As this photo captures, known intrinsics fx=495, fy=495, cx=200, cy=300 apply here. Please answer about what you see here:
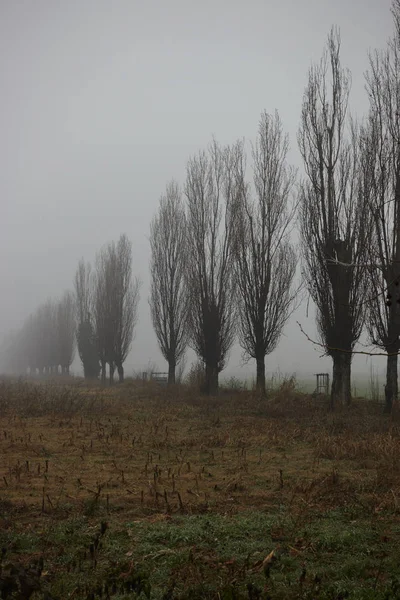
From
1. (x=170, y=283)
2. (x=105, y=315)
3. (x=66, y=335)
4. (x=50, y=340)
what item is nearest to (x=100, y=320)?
(x=105, y=315)

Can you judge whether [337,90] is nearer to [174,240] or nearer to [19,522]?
[174,240]

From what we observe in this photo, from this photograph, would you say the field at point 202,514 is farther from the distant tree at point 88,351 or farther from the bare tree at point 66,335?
the bare tree at point 66,335

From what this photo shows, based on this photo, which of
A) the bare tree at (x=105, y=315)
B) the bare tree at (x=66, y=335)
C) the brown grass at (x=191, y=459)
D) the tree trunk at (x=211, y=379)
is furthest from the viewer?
the bare tree at (x=66, y=335)

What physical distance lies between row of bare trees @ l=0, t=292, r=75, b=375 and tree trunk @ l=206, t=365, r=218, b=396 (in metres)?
31.7

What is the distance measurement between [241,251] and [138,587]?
654 inches

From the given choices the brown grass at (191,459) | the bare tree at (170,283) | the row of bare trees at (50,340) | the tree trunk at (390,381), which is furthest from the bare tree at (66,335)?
the tree trunk at (390,381)

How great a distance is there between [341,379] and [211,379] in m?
6.42

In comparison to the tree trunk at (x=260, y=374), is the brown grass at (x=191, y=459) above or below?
below

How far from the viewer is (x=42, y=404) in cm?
1436

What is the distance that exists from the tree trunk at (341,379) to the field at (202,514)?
4.02m

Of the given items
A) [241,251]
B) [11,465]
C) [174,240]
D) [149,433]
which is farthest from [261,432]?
[174,240]

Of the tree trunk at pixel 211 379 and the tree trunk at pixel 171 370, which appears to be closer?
the tree trunk at pixel 211 379

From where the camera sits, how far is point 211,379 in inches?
794

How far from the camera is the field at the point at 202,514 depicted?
342cm
